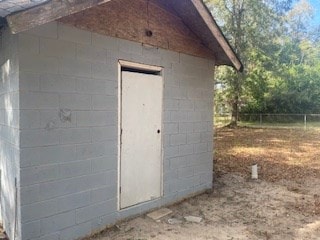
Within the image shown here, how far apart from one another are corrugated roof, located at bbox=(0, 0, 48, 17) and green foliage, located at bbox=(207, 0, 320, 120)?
52.2ft

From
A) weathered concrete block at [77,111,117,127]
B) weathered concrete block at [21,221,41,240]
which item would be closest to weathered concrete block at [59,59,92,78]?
weathered concrete block at [77,111,117,127]

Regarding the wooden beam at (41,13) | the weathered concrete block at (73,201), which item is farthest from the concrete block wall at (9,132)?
the weathered concrete block at (73,201)

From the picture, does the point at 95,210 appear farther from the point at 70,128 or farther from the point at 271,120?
the point at 271,120

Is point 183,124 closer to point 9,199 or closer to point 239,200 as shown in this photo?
point 239,200

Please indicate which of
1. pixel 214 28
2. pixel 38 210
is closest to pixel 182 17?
pixel 214 28

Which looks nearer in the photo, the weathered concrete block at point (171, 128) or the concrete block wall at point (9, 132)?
the concrete block wall at point (9, 132)

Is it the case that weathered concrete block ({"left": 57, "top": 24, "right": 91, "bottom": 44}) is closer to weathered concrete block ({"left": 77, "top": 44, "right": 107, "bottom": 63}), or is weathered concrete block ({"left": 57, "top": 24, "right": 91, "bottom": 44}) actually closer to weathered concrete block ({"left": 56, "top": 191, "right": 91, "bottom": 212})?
weathered concrete block ({"left": 77, "top": 44, "right": 107, "bottom": 63})

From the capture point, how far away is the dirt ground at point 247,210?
13.6 ft

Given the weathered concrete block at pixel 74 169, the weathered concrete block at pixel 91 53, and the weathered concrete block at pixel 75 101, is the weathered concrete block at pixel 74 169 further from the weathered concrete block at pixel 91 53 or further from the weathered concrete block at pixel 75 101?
the weathered concrete block at pixel 91 53

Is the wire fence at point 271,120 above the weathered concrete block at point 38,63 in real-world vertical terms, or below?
below

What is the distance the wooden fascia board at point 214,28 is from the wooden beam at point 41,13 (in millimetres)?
2122

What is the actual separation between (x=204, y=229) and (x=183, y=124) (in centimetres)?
195

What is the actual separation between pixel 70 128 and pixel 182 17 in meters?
2.88

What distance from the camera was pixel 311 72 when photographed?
2523 cm
